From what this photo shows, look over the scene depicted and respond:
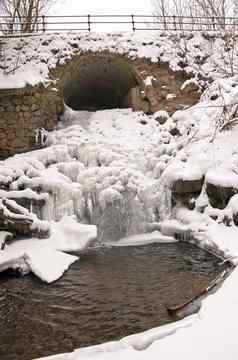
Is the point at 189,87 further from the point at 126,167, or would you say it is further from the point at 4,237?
the point at 4,237

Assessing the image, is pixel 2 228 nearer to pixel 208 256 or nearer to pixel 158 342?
pixel 208 256

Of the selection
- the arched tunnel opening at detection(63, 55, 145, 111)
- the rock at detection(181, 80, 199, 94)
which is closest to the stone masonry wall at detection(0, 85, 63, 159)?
the arched tunnel opening at detection(63, 55, 145, 111)

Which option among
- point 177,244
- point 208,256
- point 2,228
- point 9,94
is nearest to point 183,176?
point 177,244

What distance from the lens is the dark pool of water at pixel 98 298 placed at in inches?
202

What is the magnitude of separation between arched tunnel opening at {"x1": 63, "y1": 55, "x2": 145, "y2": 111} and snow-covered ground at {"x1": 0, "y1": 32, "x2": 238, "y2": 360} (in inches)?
21.0

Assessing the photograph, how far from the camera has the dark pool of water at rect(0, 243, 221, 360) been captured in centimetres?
512

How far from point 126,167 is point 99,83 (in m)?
6.02

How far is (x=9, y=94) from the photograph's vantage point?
12.0m

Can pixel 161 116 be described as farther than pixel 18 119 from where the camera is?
Yes

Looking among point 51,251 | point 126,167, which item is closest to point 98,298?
point 51,251

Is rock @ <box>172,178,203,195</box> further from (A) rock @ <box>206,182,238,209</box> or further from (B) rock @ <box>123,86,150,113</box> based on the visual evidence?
(B) rock @ <box>123,86,150,113</box>

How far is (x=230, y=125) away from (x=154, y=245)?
4178 mm

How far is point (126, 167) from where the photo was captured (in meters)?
10.9

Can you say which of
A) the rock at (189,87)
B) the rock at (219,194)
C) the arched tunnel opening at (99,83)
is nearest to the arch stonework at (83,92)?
the arched tunnel opening at (99,83)
